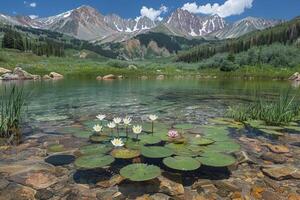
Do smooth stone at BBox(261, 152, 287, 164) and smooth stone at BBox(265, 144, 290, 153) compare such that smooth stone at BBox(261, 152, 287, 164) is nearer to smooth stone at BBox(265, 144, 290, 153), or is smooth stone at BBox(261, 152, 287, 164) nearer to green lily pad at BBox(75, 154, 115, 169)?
smooth stone at BBox(265, 144, 290, 153)

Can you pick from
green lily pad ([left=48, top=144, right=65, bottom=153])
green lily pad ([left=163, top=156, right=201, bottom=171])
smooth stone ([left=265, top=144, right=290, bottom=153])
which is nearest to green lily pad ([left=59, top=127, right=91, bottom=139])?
green lily pad ([left=48, top=144, right=65, bottom=153])

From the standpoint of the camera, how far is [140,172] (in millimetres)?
8094

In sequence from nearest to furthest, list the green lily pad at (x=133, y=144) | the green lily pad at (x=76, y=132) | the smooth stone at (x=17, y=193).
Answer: the smooth stone at (x=17, y=193) < the green lily pad at (x=133, y=144) < the green lily pad at (x=76, y=132)

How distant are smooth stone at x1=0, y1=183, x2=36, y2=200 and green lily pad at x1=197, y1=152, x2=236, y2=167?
453 centimetres

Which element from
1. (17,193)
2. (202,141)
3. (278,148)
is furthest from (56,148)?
(278,148)

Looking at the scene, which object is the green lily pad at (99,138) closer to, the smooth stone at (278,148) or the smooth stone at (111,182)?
the smooth stone at (111,182)

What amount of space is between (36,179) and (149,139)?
4206 mm

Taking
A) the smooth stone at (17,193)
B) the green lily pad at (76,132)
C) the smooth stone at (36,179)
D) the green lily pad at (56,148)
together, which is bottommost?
the smooth stone at (17,193)

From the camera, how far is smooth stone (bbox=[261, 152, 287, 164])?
10210 mm

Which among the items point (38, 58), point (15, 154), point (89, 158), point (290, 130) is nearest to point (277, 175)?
point (89, 158)

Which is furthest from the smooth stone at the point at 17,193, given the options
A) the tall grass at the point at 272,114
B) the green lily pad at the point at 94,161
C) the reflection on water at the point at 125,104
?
the tall grass at the point at 272,114

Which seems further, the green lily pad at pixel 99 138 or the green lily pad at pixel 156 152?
the green lily pad at pixel 99 138

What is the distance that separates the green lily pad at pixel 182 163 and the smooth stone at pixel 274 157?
284cm

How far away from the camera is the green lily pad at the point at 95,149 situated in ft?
32.8
